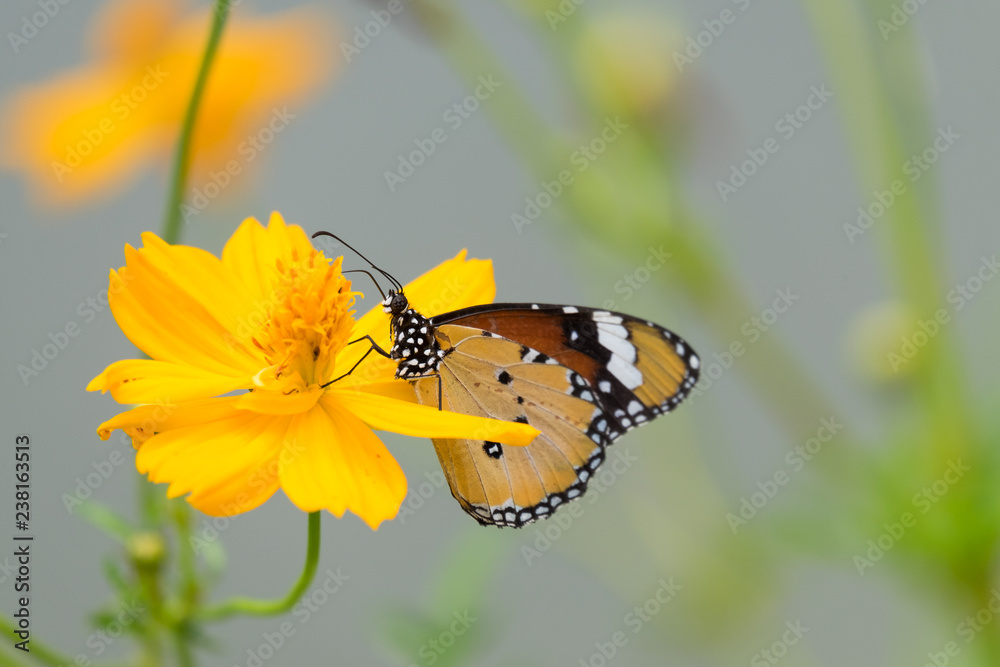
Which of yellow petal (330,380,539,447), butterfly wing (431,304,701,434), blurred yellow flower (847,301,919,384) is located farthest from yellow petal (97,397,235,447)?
blurred yellow flower (847,301,919,384)

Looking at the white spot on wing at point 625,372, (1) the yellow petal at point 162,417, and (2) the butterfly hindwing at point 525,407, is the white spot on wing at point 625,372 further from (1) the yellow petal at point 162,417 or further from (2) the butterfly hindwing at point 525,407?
(1) the yellow petal at point 162,417

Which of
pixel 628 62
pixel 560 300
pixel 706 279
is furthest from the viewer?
pixel 560 300

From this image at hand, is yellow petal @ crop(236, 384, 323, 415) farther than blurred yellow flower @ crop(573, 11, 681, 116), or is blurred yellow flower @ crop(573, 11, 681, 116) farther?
blurred yellow flower @ crop(573, 11, 681, 116)

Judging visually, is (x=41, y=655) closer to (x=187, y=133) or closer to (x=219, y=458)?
(x=219, y=458)

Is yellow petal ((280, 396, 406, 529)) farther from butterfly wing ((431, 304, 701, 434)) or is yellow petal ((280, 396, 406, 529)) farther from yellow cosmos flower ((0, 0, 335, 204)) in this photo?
yellow cosmos flower ((0, 0, 335, 204))

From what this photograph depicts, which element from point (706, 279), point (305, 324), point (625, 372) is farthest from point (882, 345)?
point (305, 324)

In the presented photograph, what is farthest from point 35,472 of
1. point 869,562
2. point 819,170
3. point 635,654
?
point 819,170
